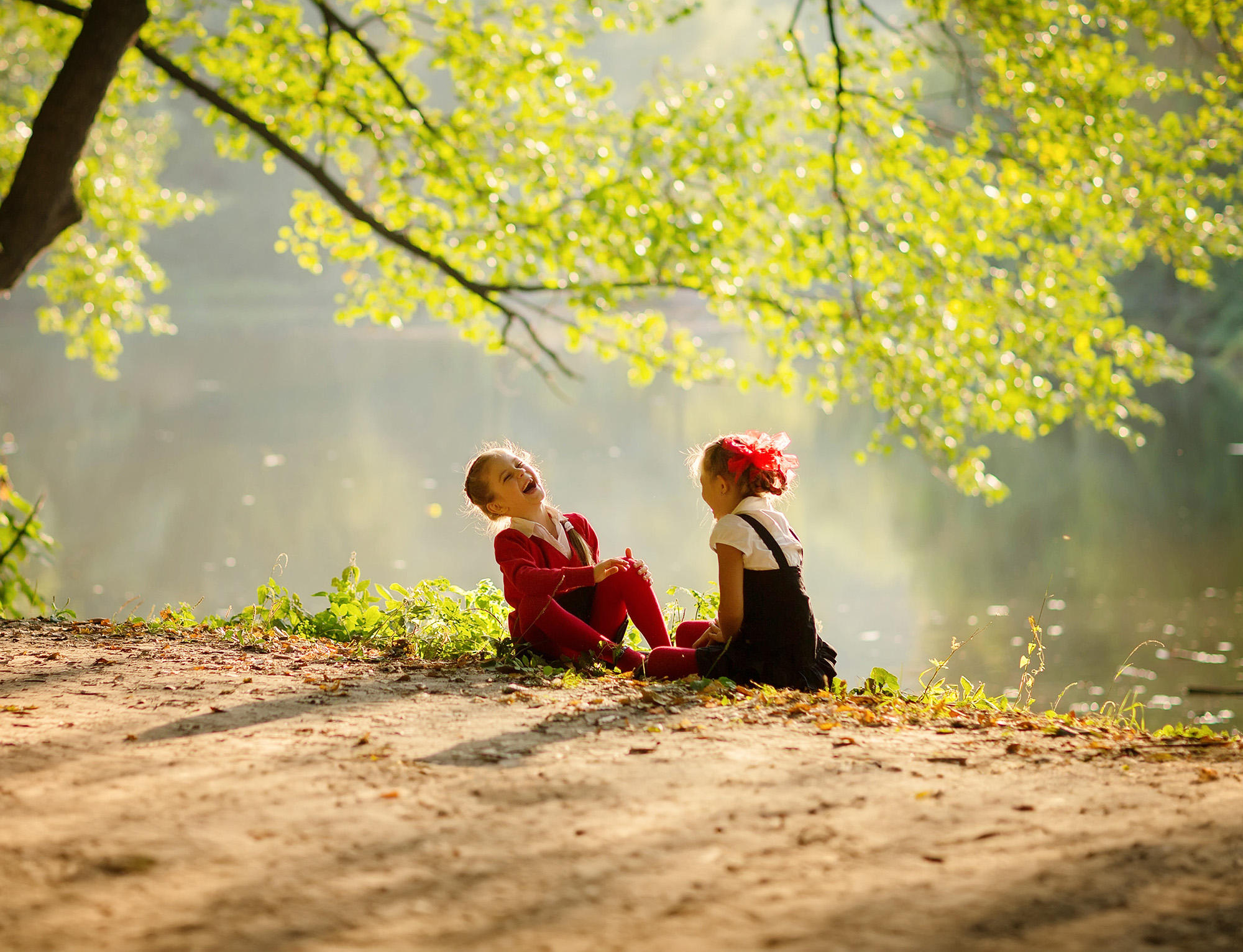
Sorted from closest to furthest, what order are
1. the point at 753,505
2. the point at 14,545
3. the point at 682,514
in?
the point at 753,505 → the point at 14,545 → the point at 682,514

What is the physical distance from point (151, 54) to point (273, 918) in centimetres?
684

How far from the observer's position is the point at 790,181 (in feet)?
24.9

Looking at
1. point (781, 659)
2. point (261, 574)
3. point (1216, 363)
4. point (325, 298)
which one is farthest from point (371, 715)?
point (325, 298)

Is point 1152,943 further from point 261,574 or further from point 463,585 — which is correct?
point 261,574

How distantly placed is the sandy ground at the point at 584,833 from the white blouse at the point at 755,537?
763 mm

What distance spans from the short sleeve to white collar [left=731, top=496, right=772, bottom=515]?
7 cm

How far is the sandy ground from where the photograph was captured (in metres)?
1.87

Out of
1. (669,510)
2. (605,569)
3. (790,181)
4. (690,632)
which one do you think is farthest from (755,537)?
(669,510)

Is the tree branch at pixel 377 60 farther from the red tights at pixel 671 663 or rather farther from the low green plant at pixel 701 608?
the red tights at pixel 671 663

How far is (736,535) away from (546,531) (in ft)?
3.57

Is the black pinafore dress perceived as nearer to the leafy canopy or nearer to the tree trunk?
the leafy canopy

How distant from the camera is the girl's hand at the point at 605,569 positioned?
4.46 metres

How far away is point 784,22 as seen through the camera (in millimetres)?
7883

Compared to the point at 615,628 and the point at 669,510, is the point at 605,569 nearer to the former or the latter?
the point at 615,628
